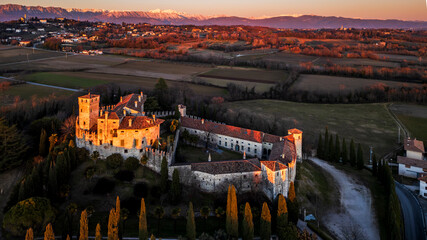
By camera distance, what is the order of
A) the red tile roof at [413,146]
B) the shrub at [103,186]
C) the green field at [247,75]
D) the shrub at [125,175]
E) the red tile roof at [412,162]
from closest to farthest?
the shrub at [103,186] → the shrub at [125,175] → the red tile roof at [412,162] → the red tile roof at [413,146] → the green field at [247,75]

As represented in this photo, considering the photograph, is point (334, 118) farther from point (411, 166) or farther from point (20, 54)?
point (20, 54)

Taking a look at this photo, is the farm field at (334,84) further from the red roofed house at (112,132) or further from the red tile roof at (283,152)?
the red roofed house at (112,132)

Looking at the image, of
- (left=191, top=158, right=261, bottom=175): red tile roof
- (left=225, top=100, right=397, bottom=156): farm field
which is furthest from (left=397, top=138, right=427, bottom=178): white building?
(left=191, top=158, right=261, bottom=175): red tile roof

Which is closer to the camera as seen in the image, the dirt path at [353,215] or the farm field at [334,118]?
the dirt path at [353,215]

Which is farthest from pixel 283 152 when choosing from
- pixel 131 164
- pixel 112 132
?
pixel 112 132

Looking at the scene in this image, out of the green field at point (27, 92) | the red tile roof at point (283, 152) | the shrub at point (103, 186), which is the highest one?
the green field at point (27, 92)

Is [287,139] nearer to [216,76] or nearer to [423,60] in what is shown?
[216,76]

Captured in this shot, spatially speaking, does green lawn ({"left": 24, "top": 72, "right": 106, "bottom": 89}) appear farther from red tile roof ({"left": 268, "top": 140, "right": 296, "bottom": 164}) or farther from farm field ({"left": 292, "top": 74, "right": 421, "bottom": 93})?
farm field ({"left": 292, "top": 74, "right": 421, "bottom": 93})

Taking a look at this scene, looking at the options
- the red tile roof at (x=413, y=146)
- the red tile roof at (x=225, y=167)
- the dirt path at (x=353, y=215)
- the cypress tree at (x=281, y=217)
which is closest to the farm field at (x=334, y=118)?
the red tile roof at (x=413, y=146)
